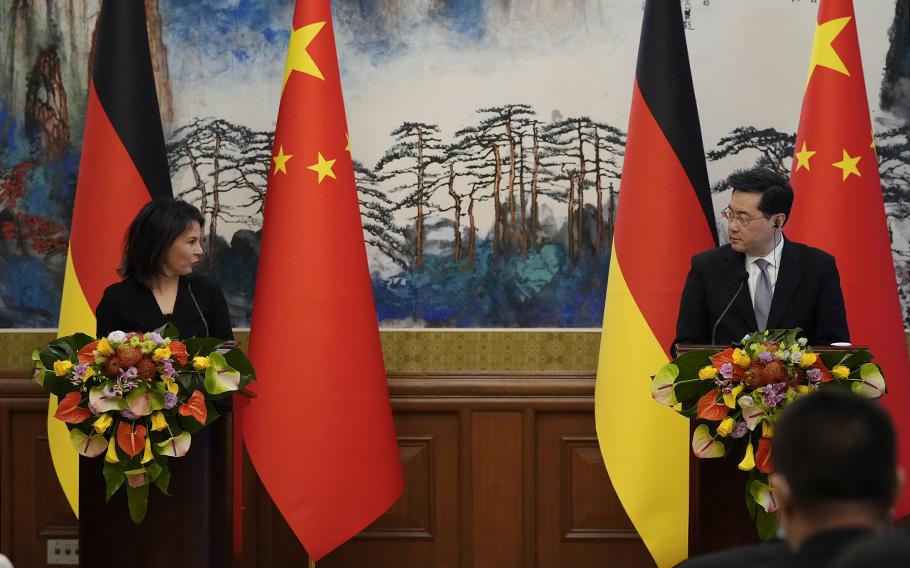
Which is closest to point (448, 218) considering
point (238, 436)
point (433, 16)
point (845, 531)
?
point (433, 16)

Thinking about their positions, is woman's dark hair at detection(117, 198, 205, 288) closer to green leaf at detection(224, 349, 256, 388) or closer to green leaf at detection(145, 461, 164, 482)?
green leaf at detection(224, 349, 256, 388)

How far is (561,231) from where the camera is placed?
4859mm

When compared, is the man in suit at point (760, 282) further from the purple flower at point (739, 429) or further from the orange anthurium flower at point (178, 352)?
the orange anthurium flower at point (178, 352)

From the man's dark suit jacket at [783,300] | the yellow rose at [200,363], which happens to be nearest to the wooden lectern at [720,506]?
the man's dark suit jacket at [783,300]

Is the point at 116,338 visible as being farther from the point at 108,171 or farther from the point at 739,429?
the point at 739,429

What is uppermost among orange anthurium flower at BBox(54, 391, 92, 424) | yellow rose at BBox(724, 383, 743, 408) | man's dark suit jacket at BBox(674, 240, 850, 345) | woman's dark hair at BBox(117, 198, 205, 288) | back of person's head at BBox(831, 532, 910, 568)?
woman's dark hair at BBox(117, 198, 205, 288)

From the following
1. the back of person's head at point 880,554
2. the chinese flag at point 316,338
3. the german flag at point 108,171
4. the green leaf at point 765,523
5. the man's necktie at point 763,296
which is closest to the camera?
the back of person's head at point 880,554

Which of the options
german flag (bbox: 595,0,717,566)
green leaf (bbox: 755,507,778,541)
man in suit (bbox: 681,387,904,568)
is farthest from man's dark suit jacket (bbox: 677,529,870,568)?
german flag (bbox: 595,0,717,566)

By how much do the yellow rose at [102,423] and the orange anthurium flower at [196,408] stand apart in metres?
0.21

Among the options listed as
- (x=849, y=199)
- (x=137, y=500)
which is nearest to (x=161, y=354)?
(x=137, y=500)

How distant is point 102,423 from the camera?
316 cm

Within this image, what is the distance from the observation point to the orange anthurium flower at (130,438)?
10.5 feet

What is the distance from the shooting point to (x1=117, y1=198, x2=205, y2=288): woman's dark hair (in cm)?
373

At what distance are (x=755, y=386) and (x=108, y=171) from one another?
2.75 metres
